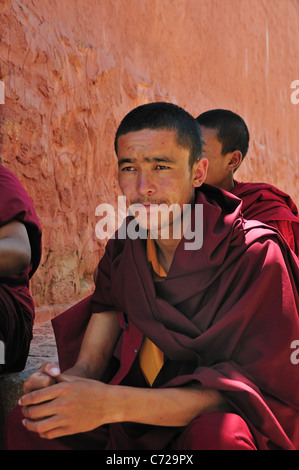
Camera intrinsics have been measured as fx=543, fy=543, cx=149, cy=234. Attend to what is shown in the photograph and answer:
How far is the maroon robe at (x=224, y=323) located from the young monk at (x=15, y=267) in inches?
20.8

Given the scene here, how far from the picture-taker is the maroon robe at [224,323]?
4.68 ft

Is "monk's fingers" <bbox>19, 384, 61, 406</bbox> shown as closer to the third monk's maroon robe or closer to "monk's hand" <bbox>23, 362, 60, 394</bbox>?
"monk's hand" <bbox>23, 362, 60, 394</bbox>

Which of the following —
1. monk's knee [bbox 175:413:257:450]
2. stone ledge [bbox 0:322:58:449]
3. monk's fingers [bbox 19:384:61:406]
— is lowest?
stone ledge [bbox 0:322:58:449]

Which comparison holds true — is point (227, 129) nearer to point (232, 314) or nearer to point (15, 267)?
point (15, 267)

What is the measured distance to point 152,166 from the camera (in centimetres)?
165

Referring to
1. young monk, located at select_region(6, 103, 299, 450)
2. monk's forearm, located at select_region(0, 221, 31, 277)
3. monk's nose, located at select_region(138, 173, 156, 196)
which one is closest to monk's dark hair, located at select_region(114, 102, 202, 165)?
young monk, located at select_region(6, 103, 299, 450)

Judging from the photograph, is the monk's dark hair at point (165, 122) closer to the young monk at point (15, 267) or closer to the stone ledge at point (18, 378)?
the young monk at point (15, 267)

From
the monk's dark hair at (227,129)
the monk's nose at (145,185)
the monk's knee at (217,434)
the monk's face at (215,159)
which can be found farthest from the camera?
the monk's dark hair at (227,129)

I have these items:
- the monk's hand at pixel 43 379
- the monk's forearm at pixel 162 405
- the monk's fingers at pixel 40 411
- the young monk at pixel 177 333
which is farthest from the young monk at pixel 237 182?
the monk's fingers at pixel 40 411

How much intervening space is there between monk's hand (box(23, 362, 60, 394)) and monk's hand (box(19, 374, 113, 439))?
Answer: 0.19 ft

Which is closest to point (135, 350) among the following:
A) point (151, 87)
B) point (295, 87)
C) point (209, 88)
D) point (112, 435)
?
point (112, 435)

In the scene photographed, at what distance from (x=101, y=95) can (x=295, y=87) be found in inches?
240

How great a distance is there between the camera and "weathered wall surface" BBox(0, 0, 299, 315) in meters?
3.74

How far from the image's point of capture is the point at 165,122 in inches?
65.8
